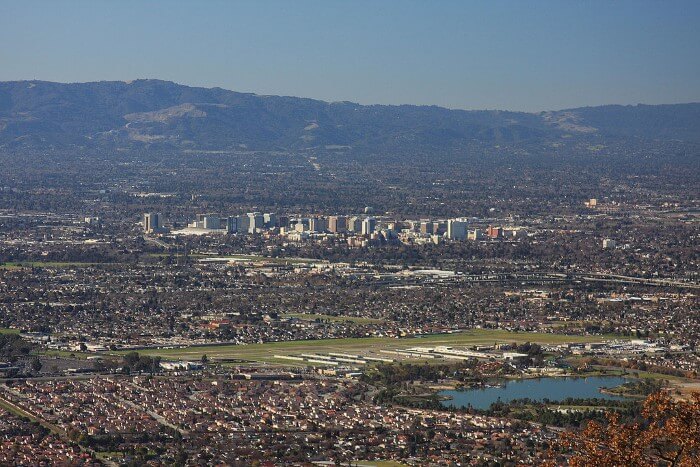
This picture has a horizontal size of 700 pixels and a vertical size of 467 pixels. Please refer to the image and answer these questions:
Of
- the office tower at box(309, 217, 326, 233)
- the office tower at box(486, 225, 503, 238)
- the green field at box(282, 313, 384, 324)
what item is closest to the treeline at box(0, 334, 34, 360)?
the green field at box(282, 313, 384, 324)

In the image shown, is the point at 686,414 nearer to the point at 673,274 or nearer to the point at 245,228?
the point at 673,274

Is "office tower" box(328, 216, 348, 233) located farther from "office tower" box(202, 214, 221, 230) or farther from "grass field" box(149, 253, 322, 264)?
"grass field" box(149, 253, 322, 264)

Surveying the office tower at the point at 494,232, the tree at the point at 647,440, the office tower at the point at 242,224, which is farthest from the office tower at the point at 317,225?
the tree at the point at 647,440

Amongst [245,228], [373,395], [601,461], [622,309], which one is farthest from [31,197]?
[601,461]

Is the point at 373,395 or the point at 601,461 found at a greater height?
the point at 601,461

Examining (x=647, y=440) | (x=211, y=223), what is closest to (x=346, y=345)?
(x=647, y=440)
